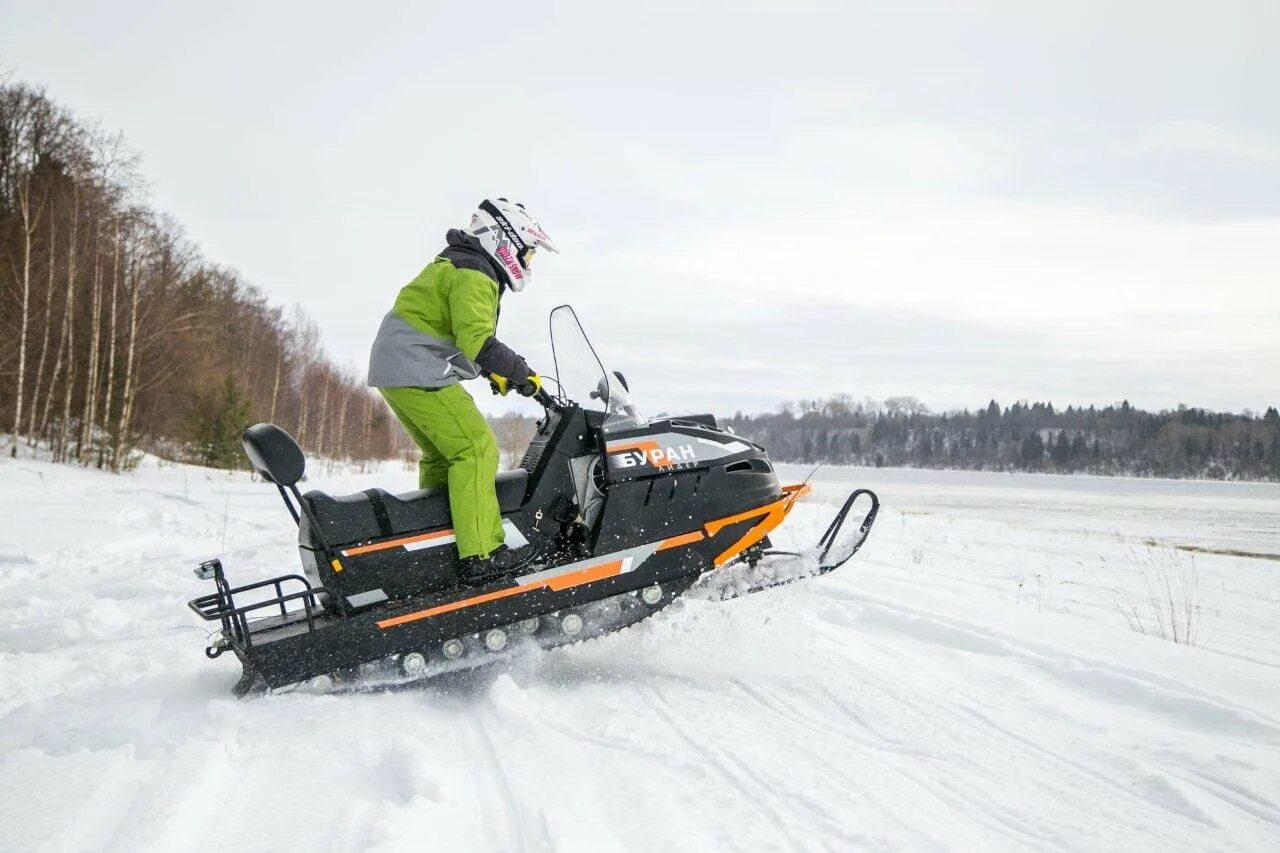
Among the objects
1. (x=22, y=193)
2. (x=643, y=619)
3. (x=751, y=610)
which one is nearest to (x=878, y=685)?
(x=751, y=610)

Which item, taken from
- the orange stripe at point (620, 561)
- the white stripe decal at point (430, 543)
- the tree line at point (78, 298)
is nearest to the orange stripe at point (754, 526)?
the orange stripe at point (620, 561)

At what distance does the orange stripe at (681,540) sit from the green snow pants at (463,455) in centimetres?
82

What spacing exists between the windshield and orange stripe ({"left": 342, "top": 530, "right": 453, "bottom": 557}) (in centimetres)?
97

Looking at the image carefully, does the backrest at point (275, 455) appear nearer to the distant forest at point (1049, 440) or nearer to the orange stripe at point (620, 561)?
the orange stripe at point (620, 561)

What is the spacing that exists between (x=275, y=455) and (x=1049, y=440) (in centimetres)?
11047

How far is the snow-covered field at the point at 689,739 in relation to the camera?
222 centimetres

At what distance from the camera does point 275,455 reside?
3395 millimetres

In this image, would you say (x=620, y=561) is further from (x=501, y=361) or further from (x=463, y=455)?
(x=501, y=361)

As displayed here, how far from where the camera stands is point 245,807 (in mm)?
2318

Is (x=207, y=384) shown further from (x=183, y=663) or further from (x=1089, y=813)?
(x=1089, y=813)

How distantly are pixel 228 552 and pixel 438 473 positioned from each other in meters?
4.97

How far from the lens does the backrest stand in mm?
3367

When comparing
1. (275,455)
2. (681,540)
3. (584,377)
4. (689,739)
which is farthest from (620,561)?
(275,455)

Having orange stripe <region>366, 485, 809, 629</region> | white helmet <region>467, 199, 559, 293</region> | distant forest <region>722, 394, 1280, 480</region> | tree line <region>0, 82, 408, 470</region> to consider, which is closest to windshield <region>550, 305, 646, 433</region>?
white helmet <region>467, 199, 559, 293</region>
